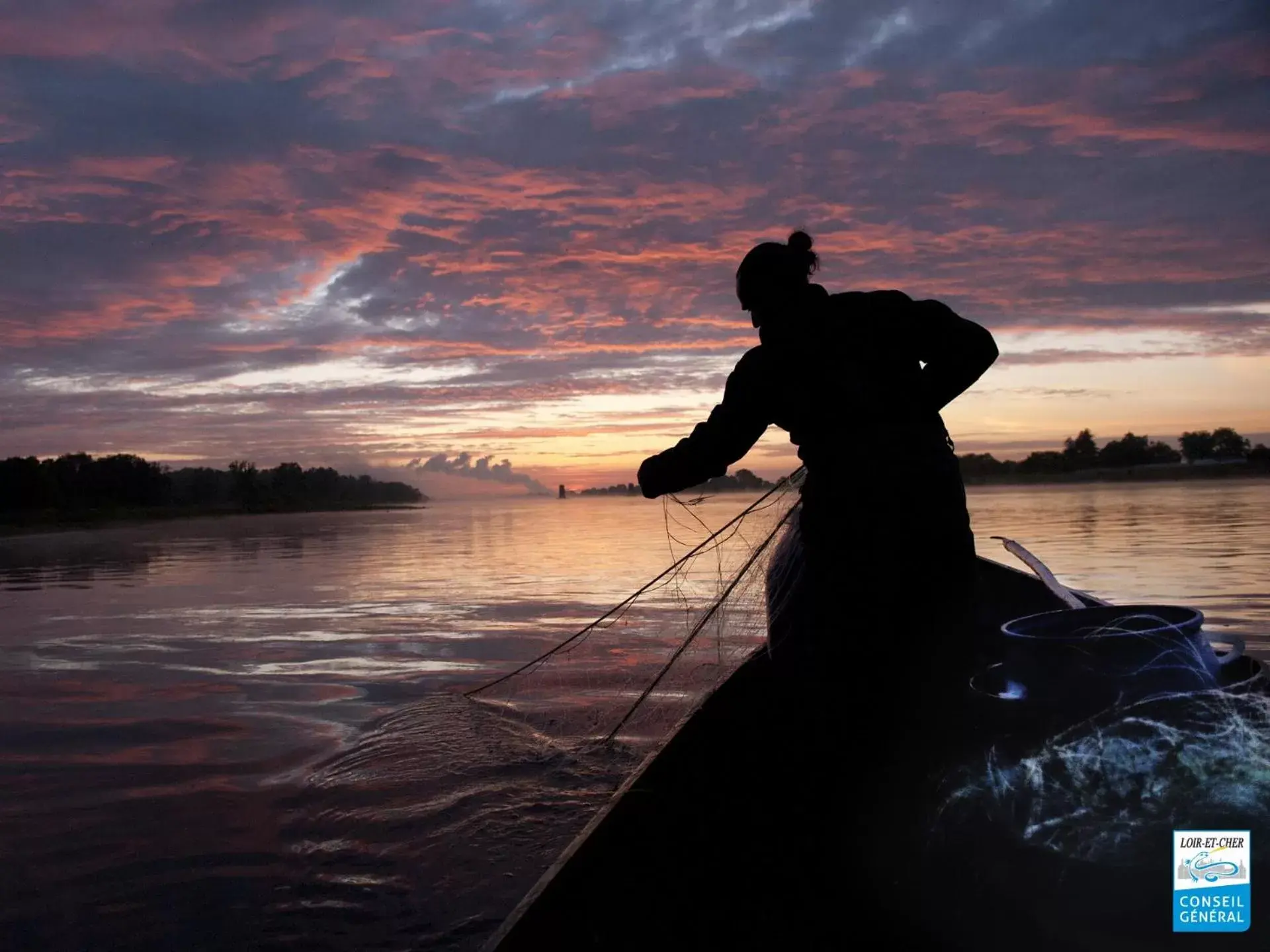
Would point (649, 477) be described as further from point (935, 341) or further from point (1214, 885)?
point (1214, 885)

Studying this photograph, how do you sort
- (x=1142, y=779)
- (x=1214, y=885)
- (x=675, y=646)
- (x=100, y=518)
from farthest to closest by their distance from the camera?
(x=100, y=518)
(x=675, y=646)
(x=1142, y=779)
(x=1214, y=885)

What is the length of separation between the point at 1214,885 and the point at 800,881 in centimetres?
116

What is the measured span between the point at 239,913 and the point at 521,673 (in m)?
4.30

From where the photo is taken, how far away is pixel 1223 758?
7.15ft

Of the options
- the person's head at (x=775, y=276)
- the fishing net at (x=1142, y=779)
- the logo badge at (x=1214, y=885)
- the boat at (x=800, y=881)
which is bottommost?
the boat at (x=800, y=881)

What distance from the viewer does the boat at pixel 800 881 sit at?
2.16 meters

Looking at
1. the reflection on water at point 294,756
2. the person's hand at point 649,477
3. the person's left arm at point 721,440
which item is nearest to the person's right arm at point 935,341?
Answer: the person's left arm at point 721,440

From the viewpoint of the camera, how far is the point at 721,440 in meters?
2.92

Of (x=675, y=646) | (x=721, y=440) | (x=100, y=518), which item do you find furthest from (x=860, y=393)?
(x=100, y=518)

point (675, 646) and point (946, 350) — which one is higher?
point (946, 350)

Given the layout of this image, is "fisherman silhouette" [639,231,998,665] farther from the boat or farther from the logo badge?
the logo badge

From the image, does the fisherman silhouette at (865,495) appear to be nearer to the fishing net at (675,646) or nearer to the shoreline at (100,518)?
the fishing net at (675,646)

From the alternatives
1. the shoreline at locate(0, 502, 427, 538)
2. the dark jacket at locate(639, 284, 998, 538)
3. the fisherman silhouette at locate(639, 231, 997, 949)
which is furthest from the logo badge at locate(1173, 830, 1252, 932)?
the shoreline at locate(0, 502, 427, 538)

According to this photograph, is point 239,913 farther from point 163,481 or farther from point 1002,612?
point 163,481
